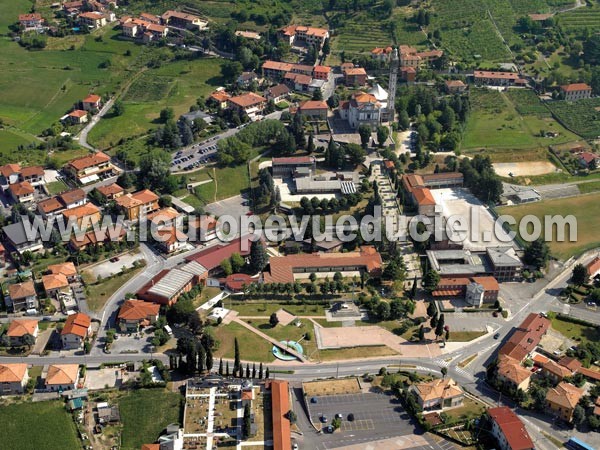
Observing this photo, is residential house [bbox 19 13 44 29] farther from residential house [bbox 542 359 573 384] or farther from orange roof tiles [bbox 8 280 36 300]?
residential house [bbox 542 359 573 384]

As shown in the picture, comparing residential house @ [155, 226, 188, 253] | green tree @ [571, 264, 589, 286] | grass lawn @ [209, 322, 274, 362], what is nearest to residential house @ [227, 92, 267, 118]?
residential house @ [155, 226, 188, 253]

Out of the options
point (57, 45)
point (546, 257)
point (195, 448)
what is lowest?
point (195, 448)

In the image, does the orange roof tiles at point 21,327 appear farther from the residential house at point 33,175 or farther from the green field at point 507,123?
the green field at point 507,123

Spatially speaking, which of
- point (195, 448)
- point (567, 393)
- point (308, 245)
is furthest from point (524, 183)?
point (195, 448)

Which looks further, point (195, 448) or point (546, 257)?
point (546, 257)

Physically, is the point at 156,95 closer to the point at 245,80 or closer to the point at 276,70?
the point at 245,80

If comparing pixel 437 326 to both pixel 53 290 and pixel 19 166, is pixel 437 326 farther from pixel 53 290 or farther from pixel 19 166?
pixel 19 166

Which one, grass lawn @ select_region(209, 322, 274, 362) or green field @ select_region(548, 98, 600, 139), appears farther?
green field @ select_region(548, 98, 600, 139)

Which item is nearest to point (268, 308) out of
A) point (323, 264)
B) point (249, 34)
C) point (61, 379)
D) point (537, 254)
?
point (323, 264)
